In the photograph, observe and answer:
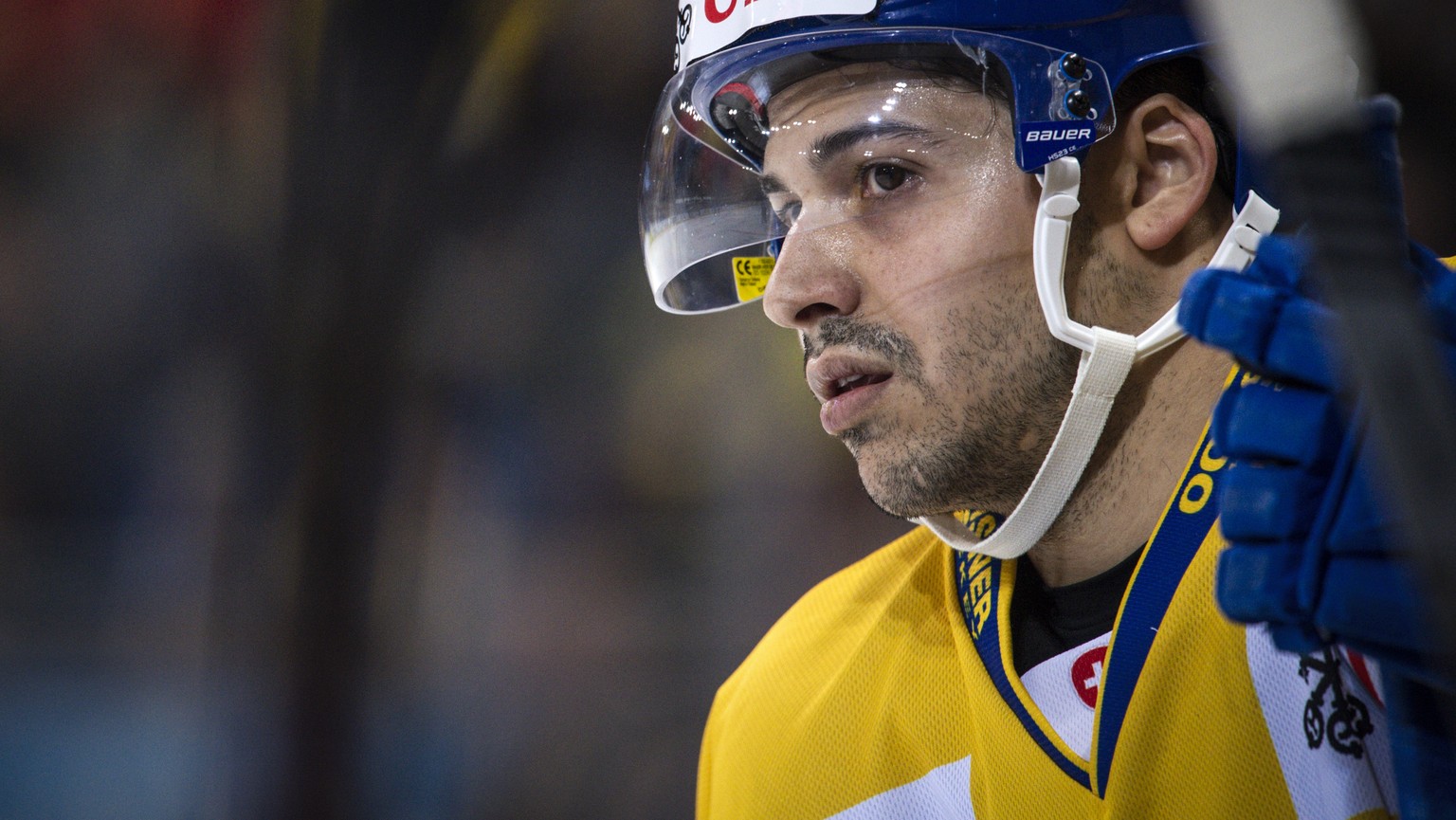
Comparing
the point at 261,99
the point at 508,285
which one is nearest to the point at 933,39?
the point at 508,285

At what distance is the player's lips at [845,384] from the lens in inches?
42.3

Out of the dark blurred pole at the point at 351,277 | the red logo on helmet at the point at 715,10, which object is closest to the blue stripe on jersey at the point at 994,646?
the red logo on helmet at the point at 715,10

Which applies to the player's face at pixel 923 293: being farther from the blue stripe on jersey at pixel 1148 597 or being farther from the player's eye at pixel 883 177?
the blue stripe on jersey at pixel 1148 597

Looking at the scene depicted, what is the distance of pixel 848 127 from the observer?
1.08m

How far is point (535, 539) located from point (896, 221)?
1.26 m

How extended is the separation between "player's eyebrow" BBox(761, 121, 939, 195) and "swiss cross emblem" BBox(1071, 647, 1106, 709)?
49cm

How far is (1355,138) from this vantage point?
0.32 metres

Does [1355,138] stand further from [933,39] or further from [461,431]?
[461,431]

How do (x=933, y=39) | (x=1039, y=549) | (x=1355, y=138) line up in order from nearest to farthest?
(x=1355, y=138) < (x=933, y=39) < (x=1039, y=549)

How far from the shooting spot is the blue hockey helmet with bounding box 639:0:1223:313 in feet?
3.32

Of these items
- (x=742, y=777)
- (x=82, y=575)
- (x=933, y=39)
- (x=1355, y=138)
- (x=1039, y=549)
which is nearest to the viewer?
(x=1355, y=138)

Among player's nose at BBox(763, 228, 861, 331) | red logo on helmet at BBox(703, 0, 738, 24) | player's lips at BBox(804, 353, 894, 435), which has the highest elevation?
red logo on helmet at BBox(703, 0, 738, 24)

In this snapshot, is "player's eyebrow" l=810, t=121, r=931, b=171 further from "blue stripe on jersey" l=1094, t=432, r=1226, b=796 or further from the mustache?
"blue stripe on jersey" l=1094, t=432, r=1226, b=796

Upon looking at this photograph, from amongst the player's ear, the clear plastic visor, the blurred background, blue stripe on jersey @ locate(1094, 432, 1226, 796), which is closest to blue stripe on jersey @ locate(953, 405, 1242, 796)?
blue stripe on jersey @ locate(1094, 432, 1226, 796)
